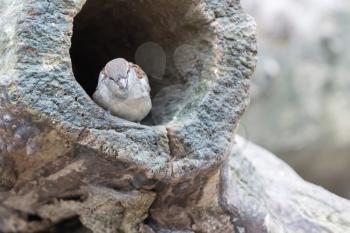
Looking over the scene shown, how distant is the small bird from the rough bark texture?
87 mm

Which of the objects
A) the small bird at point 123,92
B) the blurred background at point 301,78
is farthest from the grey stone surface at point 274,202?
the blurred background at point 301,78

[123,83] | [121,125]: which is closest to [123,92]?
[123,83]

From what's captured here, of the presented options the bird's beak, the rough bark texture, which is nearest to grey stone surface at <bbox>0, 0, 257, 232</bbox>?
the rough bark texture

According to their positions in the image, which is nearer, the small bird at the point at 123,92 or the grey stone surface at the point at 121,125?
the grey stone surface at the point at 121,125

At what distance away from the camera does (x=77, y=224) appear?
2.28 metres

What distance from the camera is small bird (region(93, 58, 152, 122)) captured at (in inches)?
73.6

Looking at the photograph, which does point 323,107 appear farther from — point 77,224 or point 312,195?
point 77,224

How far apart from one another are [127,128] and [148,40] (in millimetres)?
548

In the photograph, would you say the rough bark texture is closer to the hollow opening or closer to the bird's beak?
the hollow opening

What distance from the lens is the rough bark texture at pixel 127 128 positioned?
163 cm

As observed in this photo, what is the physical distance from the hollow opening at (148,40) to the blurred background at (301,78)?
2706 mm

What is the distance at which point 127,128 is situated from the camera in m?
1.68

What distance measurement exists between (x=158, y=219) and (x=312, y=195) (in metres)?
0.72

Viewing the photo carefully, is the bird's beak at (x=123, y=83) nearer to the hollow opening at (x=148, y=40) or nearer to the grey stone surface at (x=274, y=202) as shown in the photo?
the hollow opening at (x=148, y=40)
